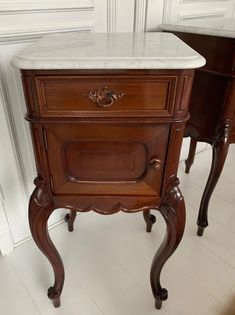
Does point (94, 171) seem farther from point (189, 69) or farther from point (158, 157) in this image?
point (189, 69)

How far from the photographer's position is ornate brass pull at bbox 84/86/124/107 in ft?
1.90

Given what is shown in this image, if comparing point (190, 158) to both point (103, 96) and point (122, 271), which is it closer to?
point (122, 271)

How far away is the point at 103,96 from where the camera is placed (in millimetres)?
582

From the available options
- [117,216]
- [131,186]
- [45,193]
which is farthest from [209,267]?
[45,193]

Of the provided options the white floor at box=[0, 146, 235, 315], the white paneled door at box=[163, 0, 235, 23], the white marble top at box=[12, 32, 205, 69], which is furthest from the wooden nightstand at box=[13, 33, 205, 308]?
the white paneled door at box=[163, 0, 235, 23]

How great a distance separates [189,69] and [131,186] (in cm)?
32

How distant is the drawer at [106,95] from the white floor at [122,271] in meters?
0.72

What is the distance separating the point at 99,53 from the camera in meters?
0.58

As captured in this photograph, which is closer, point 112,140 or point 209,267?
point 112,140

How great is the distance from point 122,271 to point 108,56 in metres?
0.85

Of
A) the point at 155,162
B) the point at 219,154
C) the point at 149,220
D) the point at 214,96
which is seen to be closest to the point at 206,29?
the point at 214,96

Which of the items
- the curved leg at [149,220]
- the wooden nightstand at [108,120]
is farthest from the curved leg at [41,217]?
the curved leg at [149,220]

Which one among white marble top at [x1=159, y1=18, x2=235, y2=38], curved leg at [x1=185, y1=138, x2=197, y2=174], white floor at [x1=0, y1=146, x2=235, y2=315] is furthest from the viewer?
curved leg at [x1=185, y1=138, x2=197, y2=174]

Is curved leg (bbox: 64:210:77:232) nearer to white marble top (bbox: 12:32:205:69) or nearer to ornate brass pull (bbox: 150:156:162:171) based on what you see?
ornate brass pull (bbox: 150:156:162:171)
